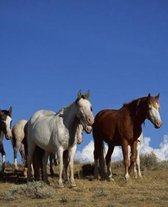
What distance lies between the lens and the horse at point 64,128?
14.1 m

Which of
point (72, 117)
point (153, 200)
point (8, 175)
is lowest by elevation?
point (153, 200)

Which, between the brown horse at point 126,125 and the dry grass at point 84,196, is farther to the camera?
the brown horse at point 126,125

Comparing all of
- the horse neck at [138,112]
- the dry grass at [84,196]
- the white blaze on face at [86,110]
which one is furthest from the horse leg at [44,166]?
the horse neck at [138,112]

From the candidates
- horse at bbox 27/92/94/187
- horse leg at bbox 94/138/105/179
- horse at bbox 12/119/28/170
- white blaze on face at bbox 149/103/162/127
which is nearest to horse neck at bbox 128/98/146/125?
white blaze on face at bbox 149/103/162/127

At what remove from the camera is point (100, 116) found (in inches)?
703

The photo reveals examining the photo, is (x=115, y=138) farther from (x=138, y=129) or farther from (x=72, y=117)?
(x=72, y=117)

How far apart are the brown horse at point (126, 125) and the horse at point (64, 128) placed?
211cm

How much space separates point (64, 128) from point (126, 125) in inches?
98.9

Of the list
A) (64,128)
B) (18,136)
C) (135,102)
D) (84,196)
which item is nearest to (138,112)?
(135,102)

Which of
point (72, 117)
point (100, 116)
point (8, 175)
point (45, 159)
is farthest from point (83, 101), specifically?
point (8, 175)

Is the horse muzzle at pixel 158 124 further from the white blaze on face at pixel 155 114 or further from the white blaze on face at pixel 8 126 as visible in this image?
the white blaze on face at pixel 8 126

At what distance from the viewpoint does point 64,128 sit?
14.4m

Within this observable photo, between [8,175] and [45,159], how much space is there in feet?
13.4

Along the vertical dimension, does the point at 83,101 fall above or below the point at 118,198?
above
